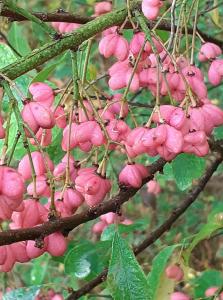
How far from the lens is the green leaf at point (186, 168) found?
1.68 metres

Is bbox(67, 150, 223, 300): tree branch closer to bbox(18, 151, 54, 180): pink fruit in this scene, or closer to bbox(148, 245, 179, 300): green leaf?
bbox(148, 245, 179, 300): green leaf

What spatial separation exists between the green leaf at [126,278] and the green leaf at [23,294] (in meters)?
0.53

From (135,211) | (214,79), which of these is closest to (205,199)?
(135,211)

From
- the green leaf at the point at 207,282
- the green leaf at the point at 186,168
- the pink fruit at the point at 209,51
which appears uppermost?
the pink fruit at the point at 209,51

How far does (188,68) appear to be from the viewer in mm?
1441

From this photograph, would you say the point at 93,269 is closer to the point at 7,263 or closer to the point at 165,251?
the point at 165,251

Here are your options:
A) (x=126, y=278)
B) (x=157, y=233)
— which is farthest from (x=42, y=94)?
(x=157, y=233)

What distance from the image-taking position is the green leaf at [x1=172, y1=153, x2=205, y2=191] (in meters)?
1.68

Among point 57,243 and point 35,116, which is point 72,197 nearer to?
point 57,243

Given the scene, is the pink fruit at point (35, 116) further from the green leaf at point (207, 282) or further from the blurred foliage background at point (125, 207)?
the green leaf at point (207, 282)

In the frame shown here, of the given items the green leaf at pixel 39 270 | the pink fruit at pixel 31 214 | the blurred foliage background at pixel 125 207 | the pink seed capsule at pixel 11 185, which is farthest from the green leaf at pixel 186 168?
the green leaf at pixel 39 270

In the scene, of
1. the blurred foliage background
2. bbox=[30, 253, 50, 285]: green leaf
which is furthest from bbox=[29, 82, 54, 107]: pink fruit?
bbox=[30, 253, 50, 285]: green leaf

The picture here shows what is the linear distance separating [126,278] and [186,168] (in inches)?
20.5

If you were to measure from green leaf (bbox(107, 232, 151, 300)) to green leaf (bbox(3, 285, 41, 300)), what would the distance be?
527 mm
